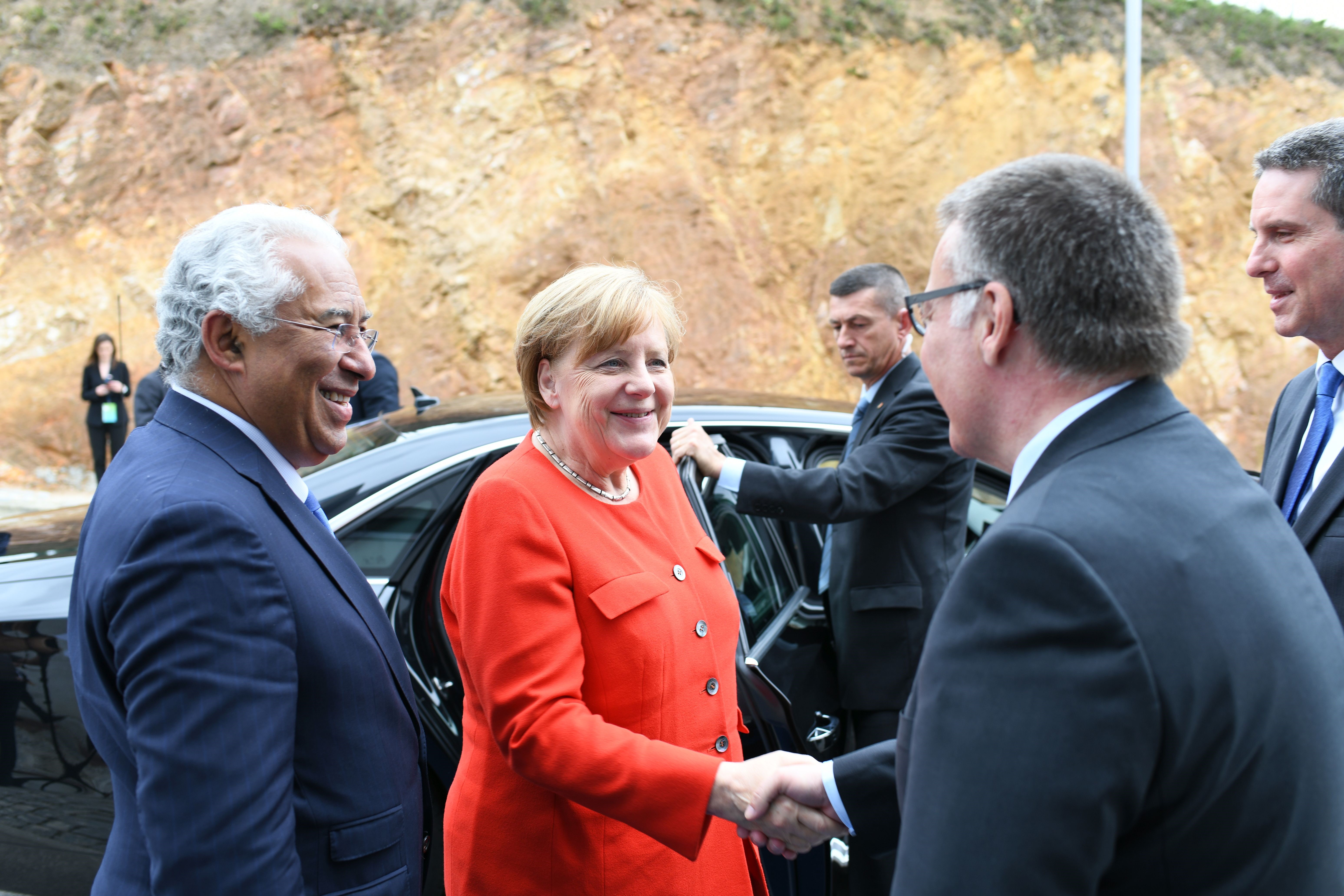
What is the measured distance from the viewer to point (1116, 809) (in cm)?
100

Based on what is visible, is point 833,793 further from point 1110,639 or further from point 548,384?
point 548,384

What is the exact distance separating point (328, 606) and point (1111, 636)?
1092 millimetres

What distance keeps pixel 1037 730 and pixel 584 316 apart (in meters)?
1.18

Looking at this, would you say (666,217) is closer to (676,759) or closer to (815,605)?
(815,605)

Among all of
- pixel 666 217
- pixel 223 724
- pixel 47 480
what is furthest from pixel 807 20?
pixel 223 724

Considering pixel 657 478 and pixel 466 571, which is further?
pixel 657 478

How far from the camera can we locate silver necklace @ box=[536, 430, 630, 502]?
6.27 feet

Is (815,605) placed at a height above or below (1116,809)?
below

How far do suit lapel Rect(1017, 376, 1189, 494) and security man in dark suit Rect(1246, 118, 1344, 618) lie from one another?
1.19 metres

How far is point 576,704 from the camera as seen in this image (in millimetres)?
1664

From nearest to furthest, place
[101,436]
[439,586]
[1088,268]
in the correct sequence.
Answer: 1. [1088,268]
2. [439,586]
3. [101,436]

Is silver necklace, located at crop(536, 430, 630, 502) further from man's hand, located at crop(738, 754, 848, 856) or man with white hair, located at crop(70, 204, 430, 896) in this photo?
man's hand, located at crop(738, 754, 848, 856)

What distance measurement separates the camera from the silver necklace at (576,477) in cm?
191

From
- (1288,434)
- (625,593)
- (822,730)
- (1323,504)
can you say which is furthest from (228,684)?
(1288,434)
